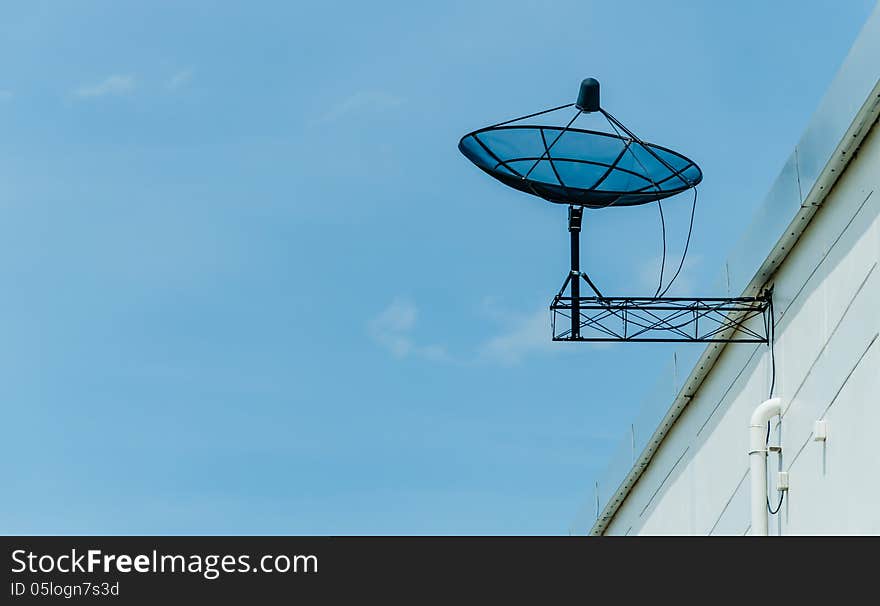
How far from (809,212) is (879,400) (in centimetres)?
266

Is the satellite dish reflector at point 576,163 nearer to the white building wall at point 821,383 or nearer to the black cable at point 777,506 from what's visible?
the white building wall at point 821,383

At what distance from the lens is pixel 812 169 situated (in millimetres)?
14508

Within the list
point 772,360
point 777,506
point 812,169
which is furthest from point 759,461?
point 812,169

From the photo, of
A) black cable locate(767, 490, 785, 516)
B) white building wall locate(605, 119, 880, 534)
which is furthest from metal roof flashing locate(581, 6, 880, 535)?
black cable locate(767, 490, 785, 516)

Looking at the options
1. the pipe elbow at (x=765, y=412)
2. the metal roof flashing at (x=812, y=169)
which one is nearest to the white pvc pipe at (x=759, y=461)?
the pipe elbow at (x=765, y=412)

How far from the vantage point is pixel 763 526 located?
16.1 m

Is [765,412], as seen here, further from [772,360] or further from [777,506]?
[777,506]

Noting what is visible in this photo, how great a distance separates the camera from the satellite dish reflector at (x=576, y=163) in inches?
636

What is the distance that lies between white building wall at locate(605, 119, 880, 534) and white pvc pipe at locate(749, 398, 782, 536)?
0.39ft

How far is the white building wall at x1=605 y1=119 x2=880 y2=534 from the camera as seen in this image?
1344 cm

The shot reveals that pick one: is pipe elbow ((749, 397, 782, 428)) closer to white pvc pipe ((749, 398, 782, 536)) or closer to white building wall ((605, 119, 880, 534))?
white pvc pipe ((749, 398, 782, 536))

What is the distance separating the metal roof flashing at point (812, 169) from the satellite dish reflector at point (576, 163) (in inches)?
44.0

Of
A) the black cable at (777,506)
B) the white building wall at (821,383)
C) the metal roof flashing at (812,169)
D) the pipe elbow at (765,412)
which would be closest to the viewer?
the metal roof flashing at (812,169)
